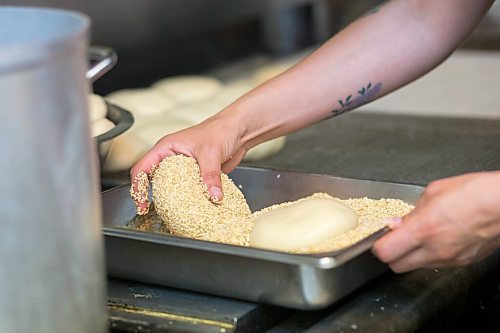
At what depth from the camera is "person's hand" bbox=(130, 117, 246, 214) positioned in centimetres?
145

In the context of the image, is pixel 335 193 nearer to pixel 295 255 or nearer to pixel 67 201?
pixel 295 255

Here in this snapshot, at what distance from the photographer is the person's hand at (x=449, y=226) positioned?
1149mm

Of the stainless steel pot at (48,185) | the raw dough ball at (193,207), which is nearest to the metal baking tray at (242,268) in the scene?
the raw dough ball at (193,207)

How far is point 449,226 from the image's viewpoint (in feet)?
3.78

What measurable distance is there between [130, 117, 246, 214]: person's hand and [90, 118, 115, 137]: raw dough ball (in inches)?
14.7

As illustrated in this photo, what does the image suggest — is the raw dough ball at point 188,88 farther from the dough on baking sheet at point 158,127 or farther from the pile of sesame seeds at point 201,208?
the pile of sesame seeds at point 201,208

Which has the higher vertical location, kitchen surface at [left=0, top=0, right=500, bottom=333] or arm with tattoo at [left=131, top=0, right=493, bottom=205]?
arm with tattoo at [left=131, top=0, right=493, bottom=205]

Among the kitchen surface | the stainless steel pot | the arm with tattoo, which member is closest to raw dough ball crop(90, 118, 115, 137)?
the kitchen surface

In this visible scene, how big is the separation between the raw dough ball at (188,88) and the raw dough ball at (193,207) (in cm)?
121

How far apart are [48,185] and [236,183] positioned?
2.52 feet

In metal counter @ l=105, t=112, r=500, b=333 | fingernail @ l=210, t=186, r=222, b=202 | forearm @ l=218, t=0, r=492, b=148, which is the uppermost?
forearm @ l=218, t=0, r=492, b=148

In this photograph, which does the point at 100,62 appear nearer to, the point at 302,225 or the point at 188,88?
the point at 188,88

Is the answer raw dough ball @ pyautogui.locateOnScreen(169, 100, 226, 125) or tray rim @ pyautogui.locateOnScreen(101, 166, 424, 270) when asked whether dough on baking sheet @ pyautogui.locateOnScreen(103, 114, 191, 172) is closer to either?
raw dough ball @ pyautogui.locateOnScreen(169, 100, 226, 125)

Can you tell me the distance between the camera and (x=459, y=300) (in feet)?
4.51
